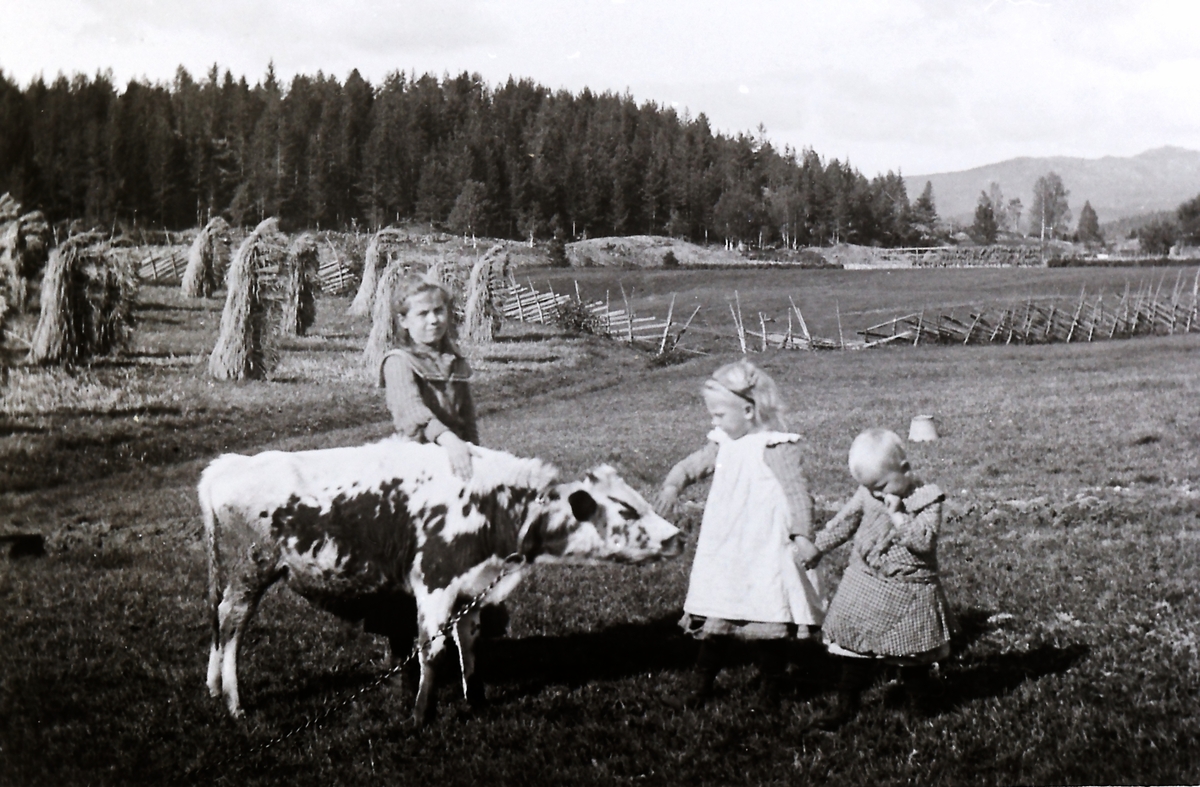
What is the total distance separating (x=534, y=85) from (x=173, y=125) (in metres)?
2.29

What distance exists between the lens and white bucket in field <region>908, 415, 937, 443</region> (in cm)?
507

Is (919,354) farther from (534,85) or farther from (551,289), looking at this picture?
(534,85)

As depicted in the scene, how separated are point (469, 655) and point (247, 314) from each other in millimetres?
2512

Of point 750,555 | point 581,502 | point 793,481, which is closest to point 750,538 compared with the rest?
point 750,555

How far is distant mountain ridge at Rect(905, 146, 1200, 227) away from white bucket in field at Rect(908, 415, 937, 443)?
6.36 feet

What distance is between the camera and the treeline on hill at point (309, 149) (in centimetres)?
474

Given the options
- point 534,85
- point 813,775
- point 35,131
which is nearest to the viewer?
point 813,775

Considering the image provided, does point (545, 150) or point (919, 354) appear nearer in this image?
point (919, 354)

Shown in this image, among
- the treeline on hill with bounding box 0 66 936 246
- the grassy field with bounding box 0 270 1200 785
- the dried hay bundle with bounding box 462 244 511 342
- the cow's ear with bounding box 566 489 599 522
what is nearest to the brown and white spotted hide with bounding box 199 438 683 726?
the cow's ear with bounding box 566 489 599 522

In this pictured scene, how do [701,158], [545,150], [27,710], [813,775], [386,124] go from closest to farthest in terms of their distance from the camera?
[813,775], [27,710], [386,124], [545,150], [701,158]

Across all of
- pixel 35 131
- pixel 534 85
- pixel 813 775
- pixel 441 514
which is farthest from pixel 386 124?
pixel 813 775

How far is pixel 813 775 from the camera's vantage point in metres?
3.30

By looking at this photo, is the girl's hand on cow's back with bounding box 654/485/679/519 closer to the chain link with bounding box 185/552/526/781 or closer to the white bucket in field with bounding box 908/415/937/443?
the chain link with bounding box 185/552/526/781

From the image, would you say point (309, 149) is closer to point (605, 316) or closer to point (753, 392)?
point (605, 316)
